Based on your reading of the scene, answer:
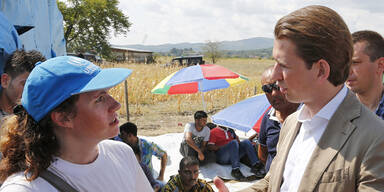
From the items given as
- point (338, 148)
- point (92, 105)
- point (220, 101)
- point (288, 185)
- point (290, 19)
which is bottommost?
point (220, 101)

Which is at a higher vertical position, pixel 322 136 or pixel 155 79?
pixel 322 136

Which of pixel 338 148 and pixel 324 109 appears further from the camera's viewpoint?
pixel 324 109

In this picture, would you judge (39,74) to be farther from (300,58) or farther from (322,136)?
(322,136)

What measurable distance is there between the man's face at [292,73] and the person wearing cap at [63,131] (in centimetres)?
74

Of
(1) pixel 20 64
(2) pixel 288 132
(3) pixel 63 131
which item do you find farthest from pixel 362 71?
(1) pixel 20 64

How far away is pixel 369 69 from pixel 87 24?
106 ft

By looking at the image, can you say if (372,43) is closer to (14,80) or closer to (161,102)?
(14,80)

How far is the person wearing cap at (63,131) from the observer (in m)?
1.17

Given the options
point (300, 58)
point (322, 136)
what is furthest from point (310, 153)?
point (300, 58)

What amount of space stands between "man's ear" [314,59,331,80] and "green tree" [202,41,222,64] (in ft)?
185

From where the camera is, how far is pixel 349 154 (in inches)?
44.7

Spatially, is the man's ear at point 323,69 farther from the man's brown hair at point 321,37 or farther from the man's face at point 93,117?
the man's face at point 93,117

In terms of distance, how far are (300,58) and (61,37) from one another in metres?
5.10

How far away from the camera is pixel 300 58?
1236 millimetres
